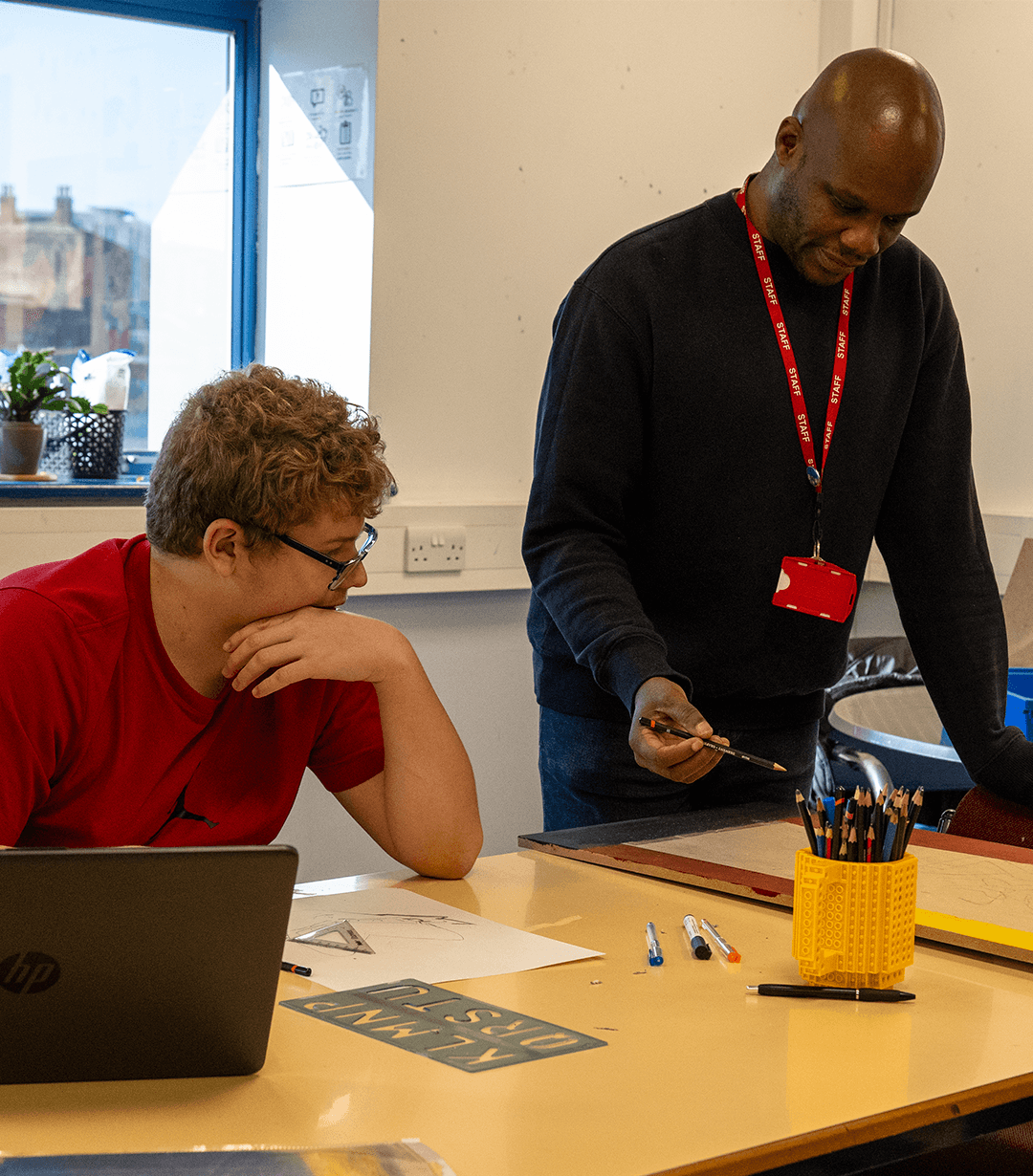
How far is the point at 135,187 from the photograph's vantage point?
3.20 meters

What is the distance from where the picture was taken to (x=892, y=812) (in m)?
1.20

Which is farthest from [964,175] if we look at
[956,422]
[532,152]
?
[956,422]

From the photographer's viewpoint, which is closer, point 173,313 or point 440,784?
point 440,784

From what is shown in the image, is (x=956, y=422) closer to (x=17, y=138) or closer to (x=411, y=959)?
(x=411, y=959)

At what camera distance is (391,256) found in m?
3.04

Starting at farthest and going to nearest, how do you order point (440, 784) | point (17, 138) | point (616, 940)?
1. point (17, 138)
2. point (440, 784)
3. point (616, 940)

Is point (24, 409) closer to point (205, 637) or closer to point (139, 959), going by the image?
point (205, 637)

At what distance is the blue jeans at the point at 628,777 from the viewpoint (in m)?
1.88

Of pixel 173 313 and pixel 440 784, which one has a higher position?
pixel 173 313

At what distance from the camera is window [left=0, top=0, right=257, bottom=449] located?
3057mm

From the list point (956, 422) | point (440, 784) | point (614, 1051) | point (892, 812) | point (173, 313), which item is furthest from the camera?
point (173, 313)

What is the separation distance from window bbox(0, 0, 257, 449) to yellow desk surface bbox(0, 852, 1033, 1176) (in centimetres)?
225

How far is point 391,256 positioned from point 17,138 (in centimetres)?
83

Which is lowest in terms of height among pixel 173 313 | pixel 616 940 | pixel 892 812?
pixel 616 940
